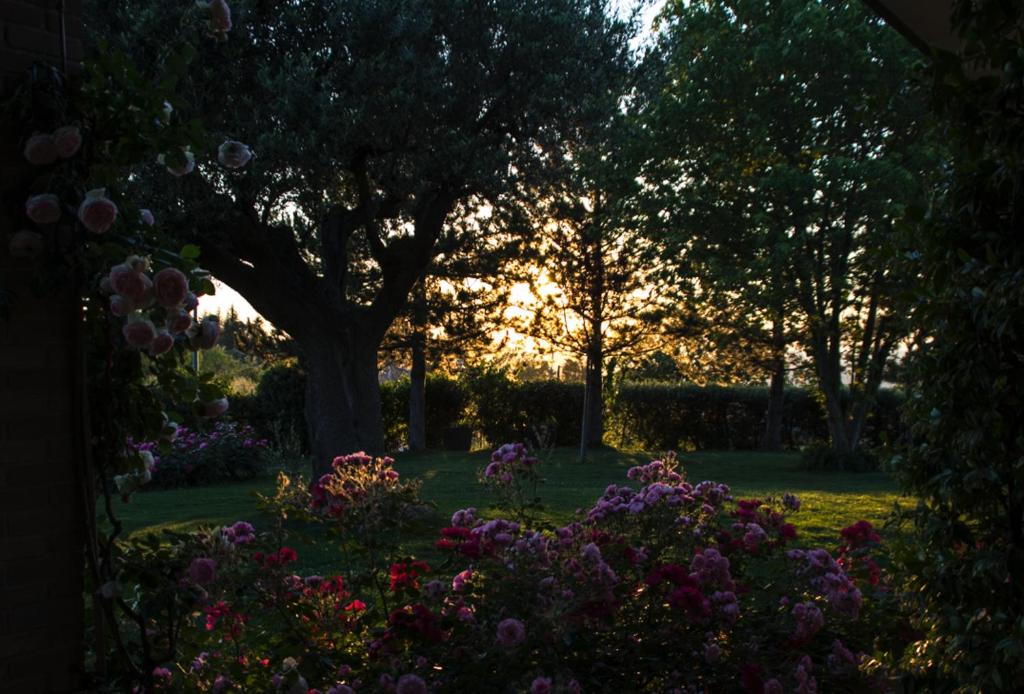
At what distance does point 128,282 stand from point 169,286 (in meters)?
0.10

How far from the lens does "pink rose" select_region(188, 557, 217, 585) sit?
2607 millimetres

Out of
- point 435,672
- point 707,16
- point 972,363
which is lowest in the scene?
point 435,672

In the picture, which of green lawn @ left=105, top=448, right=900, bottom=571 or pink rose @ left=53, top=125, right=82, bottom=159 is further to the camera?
green lawn @ left=105, top=448, right=900, bottom=571

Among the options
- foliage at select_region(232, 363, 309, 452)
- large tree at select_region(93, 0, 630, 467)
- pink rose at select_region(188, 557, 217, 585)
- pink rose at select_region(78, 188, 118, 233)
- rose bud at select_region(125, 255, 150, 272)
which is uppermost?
large tree at select_region(93, 0, 630, 467)

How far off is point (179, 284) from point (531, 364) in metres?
15.7

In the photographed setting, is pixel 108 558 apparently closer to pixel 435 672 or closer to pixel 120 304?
pixel 120 304

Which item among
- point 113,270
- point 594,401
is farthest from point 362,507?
point 594,401

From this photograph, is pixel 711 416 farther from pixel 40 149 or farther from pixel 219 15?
pixel 40 149

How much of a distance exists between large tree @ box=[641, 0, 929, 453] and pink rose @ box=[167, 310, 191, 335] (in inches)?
410

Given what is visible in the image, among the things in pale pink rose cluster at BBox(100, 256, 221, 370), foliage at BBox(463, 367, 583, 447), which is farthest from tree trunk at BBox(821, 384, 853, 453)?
pale pink rose cluster at BBox(100, 256, 221, 370)

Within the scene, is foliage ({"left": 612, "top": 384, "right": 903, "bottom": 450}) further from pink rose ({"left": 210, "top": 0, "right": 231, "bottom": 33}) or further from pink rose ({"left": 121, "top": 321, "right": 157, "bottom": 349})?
pink rose ({"left": 121, "top": 321, "right": 157, "bottom": 349})

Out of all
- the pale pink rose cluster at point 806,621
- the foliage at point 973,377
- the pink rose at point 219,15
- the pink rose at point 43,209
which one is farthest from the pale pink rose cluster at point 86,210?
the pale pink rose cluster at point 806,621

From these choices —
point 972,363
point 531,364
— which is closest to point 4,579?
point 972,363

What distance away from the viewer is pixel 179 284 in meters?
2.28
